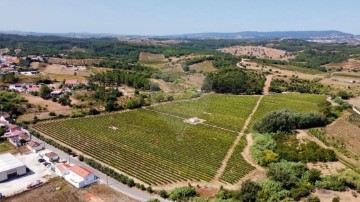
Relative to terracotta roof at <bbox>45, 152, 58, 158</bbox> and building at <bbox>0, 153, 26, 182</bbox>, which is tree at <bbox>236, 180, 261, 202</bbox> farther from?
building at <bbox>0, 153, 26, 182</bbox>

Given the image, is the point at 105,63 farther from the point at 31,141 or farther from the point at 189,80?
the point at 189,80

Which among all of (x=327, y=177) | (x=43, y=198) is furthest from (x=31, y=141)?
(x=327, y=177)

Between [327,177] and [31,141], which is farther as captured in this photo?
[31,141]

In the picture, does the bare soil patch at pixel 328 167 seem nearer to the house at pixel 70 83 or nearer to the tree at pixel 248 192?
the tree at pixel 248 192

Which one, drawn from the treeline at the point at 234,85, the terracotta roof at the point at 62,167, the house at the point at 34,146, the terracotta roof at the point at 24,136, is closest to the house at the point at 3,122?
the terracotta roof at the point at 24,136

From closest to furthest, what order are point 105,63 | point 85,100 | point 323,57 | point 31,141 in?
1. point 31,141
2. point 85,100
3. point 105,63
4. point 323,57

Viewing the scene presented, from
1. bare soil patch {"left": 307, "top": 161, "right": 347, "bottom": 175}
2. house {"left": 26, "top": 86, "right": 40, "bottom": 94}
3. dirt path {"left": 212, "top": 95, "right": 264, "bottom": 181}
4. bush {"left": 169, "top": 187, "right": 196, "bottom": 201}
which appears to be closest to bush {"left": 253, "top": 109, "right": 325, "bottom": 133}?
dirt path {"left": 212, "top": 95, "right": 264, "bottom": 181}

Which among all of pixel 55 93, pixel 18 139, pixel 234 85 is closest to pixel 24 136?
pixel 18 139
